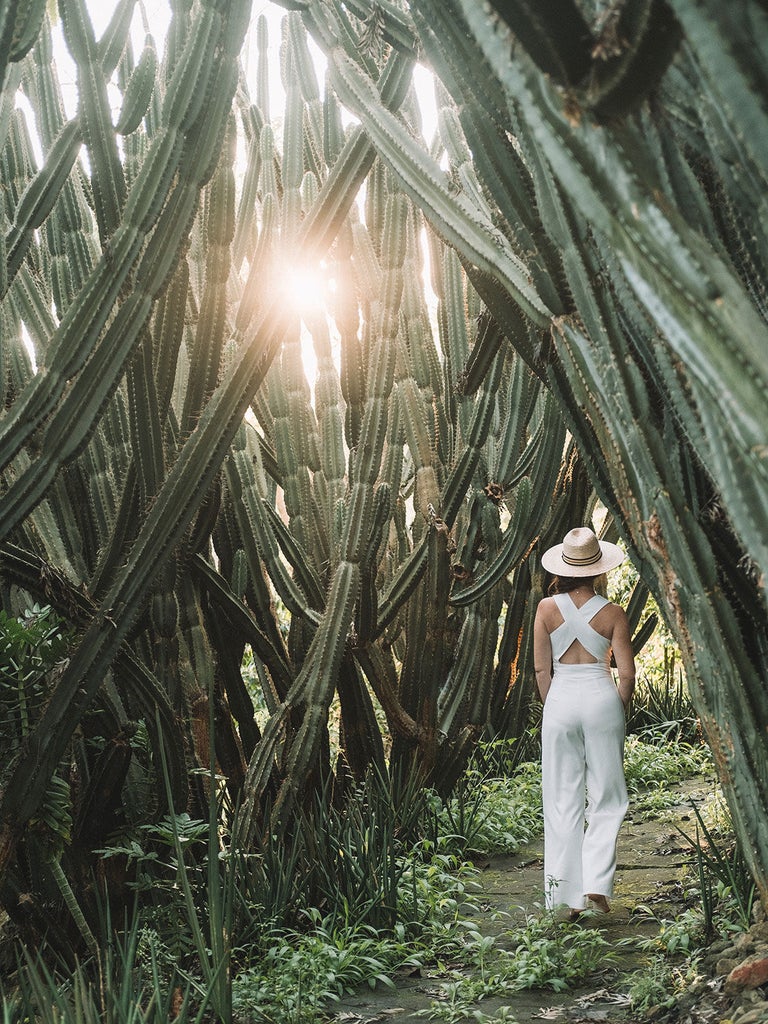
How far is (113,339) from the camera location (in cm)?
329

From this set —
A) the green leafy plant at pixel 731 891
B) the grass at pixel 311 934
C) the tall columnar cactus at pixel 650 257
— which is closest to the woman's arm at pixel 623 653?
the grass at pixel 311 934

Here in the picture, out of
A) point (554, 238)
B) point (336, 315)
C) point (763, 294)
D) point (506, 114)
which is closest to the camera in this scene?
point (763, 294)

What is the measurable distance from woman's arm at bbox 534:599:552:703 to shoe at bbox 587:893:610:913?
0.81 meters

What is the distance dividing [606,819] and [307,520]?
2246 millimetres

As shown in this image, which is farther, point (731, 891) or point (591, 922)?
point (591, 922)

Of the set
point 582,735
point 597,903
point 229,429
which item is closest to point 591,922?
point 597,903

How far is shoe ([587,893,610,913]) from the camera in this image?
13.2 feet

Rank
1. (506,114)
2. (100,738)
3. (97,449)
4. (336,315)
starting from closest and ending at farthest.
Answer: (506,114)
(100,738)
(97,449)
(336,315)

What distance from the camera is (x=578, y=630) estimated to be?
13.9 ft

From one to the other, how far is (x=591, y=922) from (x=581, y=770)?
58 cm

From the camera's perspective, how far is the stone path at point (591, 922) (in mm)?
3127

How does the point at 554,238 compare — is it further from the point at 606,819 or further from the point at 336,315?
the point at 336,315

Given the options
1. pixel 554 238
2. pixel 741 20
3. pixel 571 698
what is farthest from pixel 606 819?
pixel 741 20

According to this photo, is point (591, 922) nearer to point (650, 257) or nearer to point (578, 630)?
point (578, 630)
